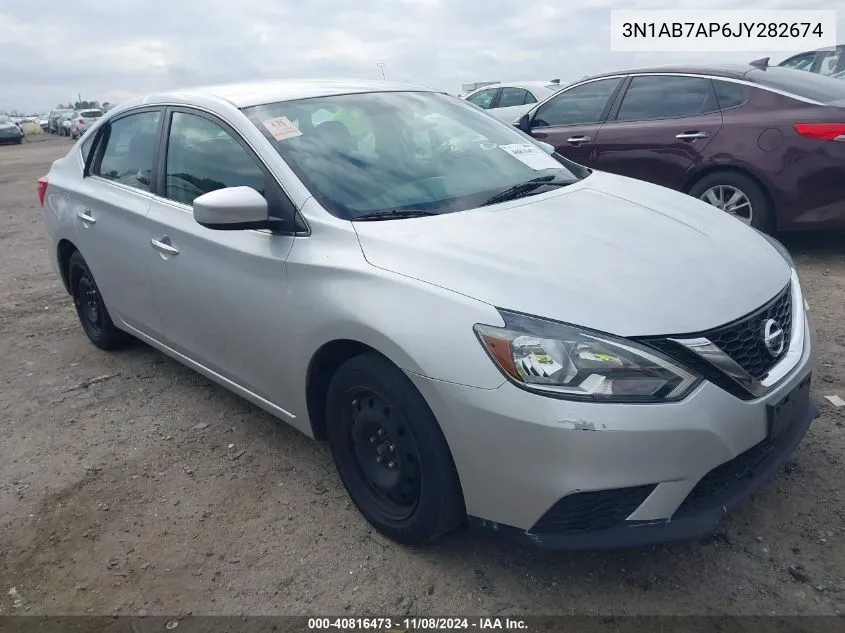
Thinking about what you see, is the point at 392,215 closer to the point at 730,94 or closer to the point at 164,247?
the point at 164,247

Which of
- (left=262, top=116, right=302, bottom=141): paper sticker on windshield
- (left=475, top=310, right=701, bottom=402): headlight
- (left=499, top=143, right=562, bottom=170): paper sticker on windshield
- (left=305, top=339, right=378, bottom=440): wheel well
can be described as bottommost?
(left=305, top=339, right=378, bottom=440): wheel well

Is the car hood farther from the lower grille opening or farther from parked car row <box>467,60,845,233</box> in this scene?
parked car row <box>467,60,845,233</box>

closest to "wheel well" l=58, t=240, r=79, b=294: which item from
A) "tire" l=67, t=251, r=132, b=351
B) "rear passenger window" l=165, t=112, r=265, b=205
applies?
"tire" l=67, t=251, r=132, b=351

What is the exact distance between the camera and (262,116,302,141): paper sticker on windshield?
298 cm

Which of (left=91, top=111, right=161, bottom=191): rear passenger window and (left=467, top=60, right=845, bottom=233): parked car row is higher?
(left=91, top=111, right=161, bottom=191): rear passenger window

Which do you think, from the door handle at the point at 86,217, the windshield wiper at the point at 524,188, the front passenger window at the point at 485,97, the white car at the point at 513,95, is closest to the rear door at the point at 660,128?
the windshield wiper at the point at 524,188

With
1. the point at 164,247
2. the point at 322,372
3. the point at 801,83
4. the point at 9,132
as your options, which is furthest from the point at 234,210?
the point at 9,132

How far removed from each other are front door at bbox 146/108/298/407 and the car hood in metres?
0.54

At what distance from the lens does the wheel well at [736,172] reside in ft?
17.7

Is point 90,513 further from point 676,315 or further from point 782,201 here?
point 782,201

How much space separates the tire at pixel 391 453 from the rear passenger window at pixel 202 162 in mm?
963

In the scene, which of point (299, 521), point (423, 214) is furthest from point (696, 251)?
point (299, 521)

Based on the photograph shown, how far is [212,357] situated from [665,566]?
2.13m

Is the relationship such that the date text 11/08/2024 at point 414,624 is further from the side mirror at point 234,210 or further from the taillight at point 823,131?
the taillight at point 823,131
